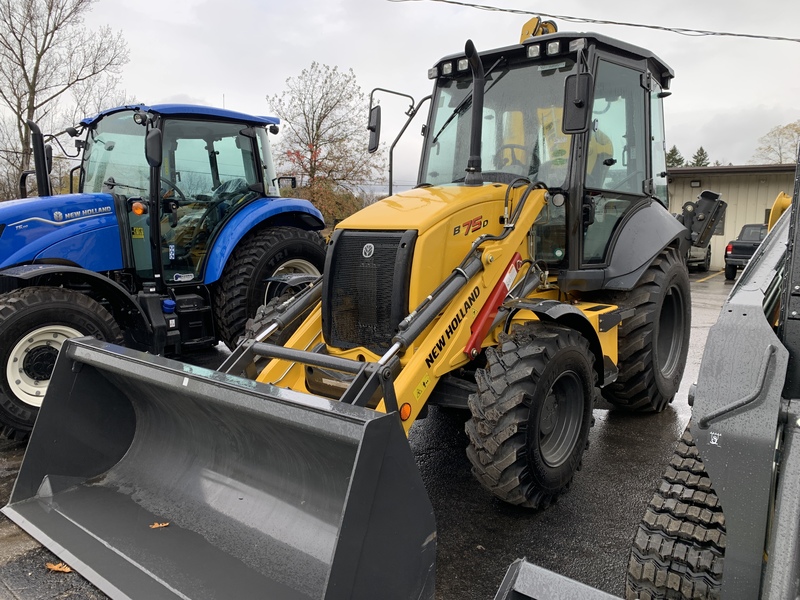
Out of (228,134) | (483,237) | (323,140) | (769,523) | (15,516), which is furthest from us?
(323,140)

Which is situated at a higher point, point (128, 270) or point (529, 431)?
point (128, 270)

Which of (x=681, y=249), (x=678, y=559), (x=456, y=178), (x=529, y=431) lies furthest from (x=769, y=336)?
(x=681, y=249)

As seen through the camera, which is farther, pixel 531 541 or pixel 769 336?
pixel 531 541

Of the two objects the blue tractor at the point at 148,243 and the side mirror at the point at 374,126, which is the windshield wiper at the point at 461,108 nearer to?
the side mirror at the point at 374,126

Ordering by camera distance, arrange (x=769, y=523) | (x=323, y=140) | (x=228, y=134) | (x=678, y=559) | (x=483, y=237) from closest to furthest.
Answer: (x=769, y=523)
(x=678, y=559)
(x=483, y=237)
(x=228, y=134)
(x=323, y=140)

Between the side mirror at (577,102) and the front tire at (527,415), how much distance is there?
1128 millimetres

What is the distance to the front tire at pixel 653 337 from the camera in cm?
449

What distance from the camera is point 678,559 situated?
6.17 ft

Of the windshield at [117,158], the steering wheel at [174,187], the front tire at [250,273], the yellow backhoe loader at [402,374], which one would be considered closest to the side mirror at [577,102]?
the yellow backhoe loader at [402,374]

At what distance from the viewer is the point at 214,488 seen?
307cm

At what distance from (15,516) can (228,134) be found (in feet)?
13.8

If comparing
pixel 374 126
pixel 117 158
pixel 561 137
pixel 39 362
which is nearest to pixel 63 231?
pixel 117 158

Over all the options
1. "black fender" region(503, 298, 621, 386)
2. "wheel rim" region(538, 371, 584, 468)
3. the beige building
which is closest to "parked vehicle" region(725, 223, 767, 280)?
the beige building

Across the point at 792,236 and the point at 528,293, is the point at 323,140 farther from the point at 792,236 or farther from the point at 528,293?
the point at 792,236
